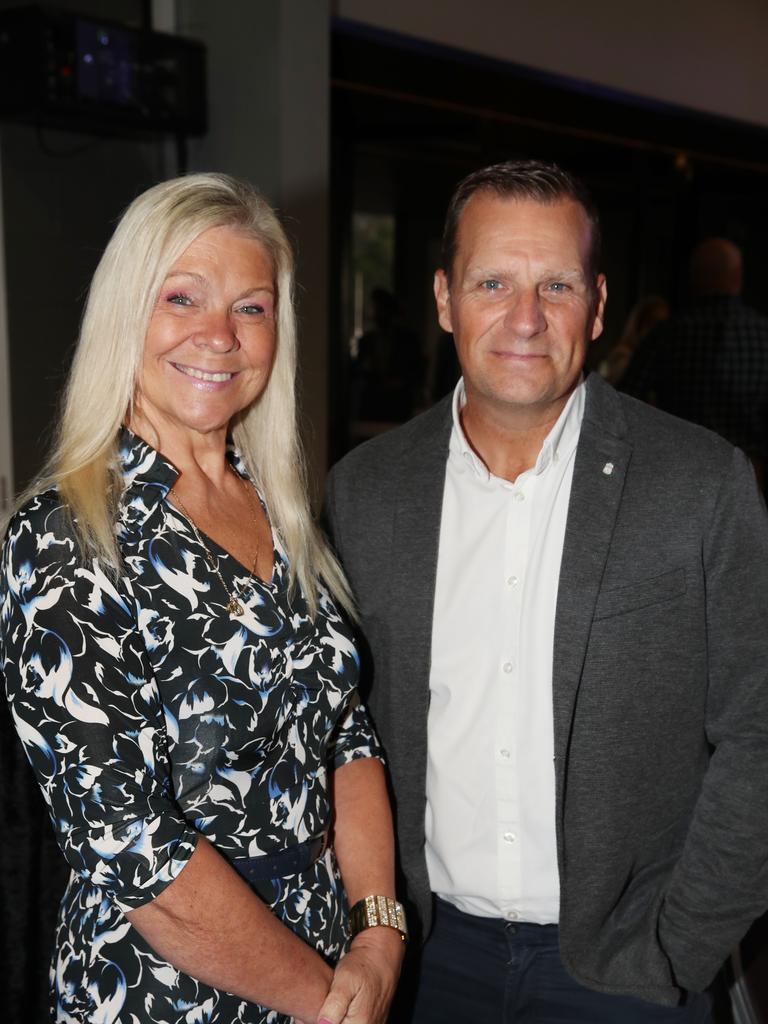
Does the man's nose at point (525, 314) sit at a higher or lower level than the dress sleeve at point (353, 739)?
higher

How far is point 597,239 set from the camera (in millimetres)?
1806

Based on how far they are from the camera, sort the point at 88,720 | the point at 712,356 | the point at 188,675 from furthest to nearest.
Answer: the point at 712,356, the point at 188,675, the point at 88,720

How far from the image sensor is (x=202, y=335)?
4.98 feet

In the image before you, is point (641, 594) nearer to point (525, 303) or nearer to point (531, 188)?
point (525, 303)

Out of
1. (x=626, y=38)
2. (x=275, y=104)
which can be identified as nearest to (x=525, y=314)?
(x=275, y=104)

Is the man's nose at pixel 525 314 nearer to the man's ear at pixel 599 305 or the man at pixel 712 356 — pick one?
the man's ear at pixel 599 305

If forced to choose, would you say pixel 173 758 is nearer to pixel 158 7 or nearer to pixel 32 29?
pixel 32 29

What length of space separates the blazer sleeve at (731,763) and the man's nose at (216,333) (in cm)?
76

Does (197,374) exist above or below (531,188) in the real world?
below

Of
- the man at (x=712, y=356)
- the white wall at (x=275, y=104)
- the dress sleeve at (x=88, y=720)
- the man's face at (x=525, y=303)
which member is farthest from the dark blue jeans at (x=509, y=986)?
the man at (x=712, y=356)

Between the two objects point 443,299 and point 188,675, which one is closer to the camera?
point 188,675

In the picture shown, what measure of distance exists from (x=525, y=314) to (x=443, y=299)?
8.6 inches

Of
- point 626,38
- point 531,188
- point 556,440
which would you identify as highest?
point 626,38

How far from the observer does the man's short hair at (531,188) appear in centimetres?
172
